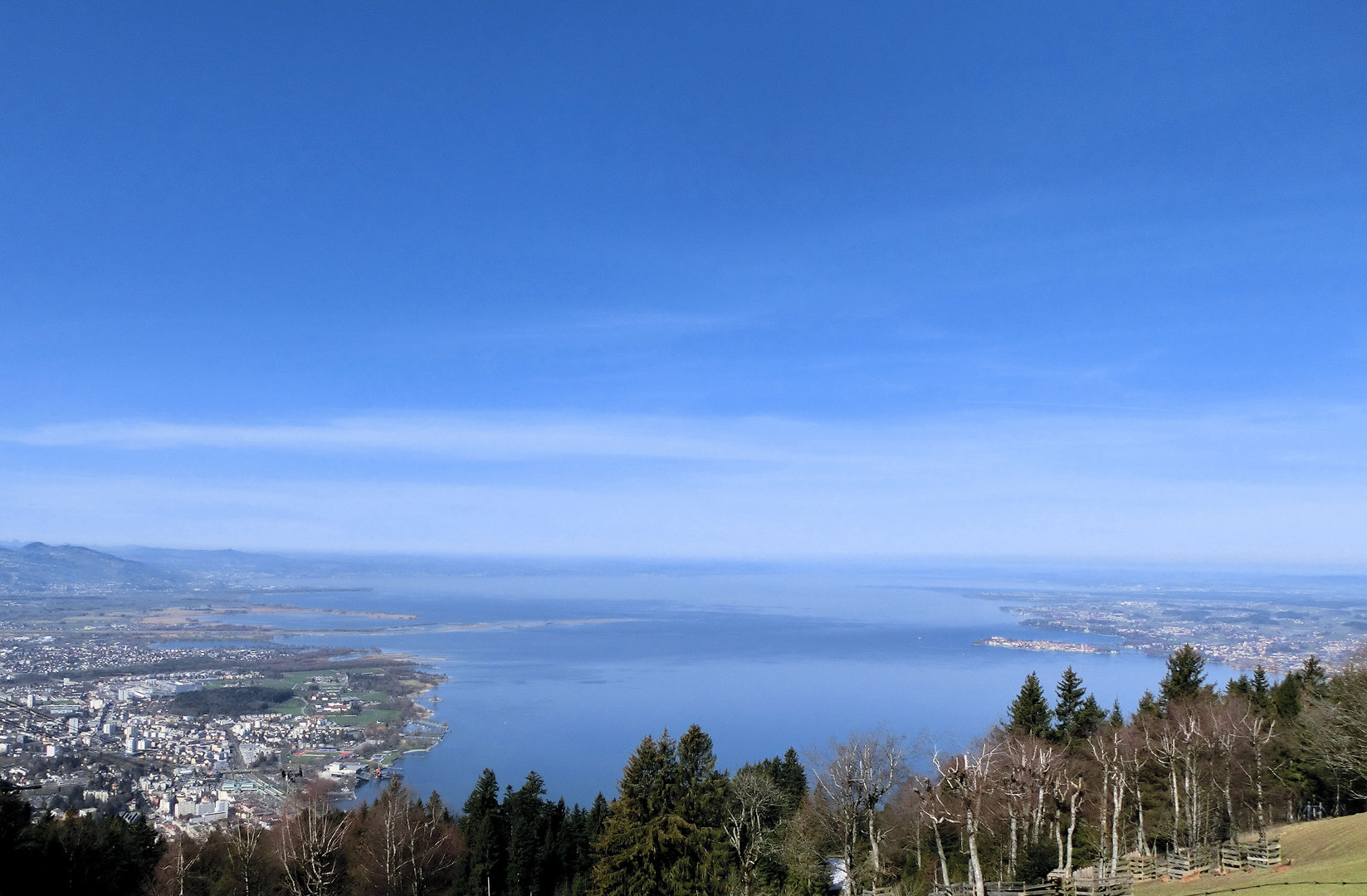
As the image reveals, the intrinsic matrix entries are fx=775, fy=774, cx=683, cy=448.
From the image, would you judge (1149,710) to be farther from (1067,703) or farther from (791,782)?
(791,782)

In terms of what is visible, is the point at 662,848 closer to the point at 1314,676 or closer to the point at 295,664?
the point at 1314,676

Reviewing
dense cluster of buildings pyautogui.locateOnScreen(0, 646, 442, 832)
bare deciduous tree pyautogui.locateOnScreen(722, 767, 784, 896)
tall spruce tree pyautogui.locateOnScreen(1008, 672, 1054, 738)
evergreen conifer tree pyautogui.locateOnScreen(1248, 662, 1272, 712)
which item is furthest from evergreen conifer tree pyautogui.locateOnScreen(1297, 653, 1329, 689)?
dense cluster of buildings pyautogui.locateOnScreen(0, 646, 442, 832)

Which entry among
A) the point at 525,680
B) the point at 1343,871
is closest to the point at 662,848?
the point at 1343,871

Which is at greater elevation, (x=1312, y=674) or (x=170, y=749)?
(x=1312, y=674)

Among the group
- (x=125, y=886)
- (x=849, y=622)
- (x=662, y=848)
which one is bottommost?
(x=849, y=622)

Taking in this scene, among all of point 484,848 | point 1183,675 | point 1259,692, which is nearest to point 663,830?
point 484,848

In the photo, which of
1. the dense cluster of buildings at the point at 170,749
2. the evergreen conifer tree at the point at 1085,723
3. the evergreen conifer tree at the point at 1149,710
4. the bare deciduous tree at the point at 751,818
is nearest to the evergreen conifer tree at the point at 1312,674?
the evergreen conifer tree at the point at 1149,710
